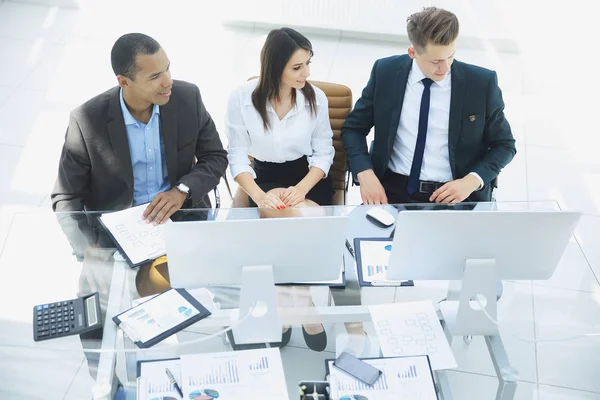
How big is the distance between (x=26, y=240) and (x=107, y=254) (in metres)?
0.35

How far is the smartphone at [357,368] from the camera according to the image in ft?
6.29

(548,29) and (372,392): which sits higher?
→ (548,29)

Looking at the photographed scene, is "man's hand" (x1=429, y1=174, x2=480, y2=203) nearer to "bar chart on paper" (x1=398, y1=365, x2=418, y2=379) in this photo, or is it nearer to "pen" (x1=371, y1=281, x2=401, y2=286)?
"pen" (x1=371, y1=281, x2=401, y2=286)

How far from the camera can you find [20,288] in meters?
2.24

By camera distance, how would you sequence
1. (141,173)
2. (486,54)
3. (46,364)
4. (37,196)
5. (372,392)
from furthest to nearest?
(486,54) → (37,196) → (141,173) → (46,364) → (372,392)

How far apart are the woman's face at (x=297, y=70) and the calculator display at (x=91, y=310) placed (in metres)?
1.25

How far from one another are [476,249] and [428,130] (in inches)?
39.0

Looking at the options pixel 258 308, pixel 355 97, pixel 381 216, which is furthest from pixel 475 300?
pixel 355 97

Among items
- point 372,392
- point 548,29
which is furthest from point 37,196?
point 548,29

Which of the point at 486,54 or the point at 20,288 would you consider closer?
the point at 20,288

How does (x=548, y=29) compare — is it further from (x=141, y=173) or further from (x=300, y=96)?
(x=141, y=173)

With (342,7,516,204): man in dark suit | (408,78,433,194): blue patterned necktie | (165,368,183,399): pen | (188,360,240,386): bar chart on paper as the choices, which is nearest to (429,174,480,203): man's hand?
(342,7,516,204): man in dark suit

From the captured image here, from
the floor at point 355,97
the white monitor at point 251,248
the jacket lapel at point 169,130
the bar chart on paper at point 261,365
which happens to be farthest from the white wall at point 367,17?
the bar chart on paper at point 261,365

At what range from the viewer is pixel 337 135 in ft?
10.6
